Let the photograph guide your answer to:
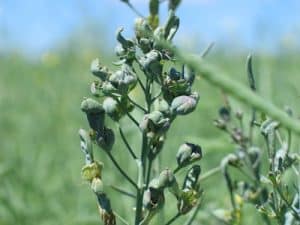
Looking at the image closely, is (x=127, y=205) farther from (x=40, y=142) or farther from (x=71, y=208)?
(x=40, y=142)

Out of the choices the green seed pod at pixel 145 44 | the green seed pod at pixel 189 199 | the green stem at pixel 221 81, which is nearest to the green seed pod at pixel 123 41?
the green seed pod at pixel 145 44

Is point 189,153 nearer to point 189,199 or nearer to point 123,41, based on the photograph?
point 189,199

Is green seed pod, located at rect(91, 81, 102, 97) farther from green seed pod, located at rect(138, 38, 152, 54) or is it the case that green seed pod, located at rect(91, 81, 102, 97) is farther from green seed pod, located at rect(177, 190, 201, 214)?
green seed pod, located at rect(177, 190, 201, 214)

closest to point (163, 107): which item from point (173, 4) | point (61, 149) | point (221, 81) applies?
point (173, 4)

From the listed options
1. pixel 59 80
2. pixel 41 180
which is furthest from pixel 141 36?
→ pixel 59 80

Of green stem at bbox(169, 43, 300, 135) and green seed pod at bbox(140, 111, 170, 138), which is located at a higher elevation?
green stem at bbox(169, 43, 300, 135)

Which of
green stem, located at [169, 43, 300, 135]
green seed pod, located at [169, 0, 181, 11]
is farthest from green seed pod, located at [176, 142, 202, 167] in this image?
green stem, located at [169, 43, 300, 135]
